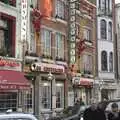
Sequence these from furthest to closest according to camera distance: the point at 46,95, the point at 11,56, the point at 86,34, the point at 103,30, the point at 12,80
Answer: the point at 103,30 < the point at 86,34 < the point at 46,95 < the point at 11,56 < the point at 12,80

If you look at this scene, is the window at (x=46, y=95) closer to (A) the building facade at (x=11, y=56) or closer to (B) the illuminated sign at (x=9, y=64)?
(A) the building facade at (x=11, y=56)

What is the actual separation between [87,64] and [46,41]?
316 inches

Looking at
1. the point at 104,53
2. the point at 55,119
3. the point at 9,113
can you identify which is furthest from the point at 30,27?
the point at 9,113

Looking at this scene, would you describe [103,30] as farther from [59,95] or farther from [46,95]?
[46,95]

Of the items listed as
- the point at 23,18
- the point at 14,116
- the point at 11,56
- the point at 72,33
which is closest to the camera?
the point at 14,116

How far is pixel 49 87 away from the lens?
32438mm

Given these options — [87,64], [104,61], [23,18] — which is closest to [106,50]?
[104,61]

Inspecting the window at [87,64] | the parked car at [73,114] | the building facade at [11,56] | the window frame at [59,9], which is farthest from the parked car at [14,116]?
the window at [87,64]

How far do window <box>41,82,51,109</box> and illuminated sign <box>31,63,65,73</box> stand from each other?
4.09ft

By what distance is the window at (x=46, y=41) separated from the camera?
31.6 metres

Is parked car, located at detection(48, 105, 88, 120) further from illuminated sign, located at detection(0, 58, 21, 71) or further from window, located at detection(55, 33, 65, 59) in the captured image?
window, located at detection(55, 33, 65, 59)

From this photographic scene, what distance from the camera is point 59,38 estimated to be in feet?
112

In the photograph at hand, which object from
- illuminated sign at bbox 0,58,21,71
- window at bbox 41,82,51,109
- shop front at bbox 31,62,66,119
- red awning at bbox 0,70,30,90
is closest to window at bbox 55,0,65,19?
shop front at bbox 31,62,66,119

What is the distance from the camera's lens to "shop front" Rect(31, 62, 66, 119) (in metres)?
30.4
